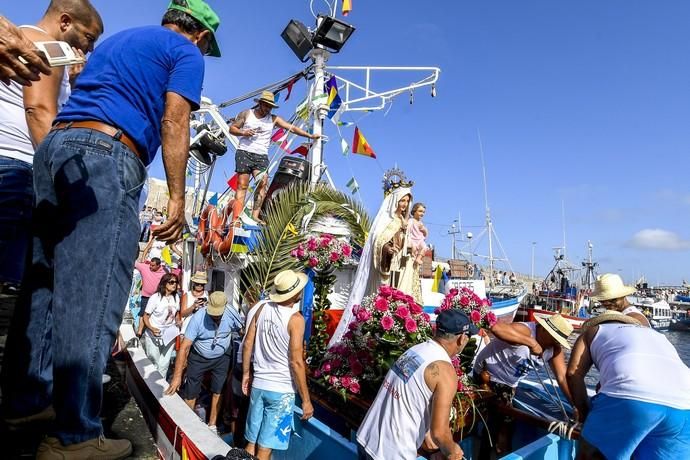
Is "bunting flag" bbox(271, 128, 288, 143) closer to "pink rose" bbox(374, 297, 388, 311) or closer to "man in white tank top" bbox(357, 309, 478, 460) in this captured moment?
"pink rose" bbox(374, 297, 388, 311)

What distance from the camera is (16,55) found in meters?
1.12

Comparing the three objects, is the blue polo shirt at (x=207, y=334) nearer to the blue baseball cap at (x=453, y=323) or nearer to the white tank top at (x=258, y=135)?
the blue baseball cap at (x=453, y=323)

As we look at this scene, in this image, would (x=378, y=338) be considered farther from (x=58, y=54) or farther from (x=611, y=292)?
(x=58, y=54)

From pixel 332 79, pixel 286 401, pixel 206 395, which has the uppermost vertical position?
pixel 332 79

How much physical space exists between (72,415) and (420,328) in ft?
10.0

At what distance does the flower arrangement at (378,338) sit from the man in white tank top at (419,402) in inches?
30.3

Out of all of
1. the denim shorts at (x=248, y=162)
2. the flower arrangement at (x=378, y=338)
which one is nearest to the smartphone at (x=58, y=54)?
the flower arrangement at (x=378, y=338)

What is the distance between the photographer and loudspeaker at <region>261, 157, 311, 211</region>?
7902mm

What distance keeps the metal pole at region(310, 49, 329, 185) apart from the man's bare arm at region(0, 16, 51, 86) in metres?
7.03

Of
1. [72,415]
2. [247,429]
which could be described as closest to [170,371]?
[247,429]

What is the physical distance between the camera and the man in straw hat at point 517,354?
13.6 feet

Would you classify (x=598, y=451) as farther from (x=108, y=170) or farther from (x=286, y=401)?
(x=108, y=170)

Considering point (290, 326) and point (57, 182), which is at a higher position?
point (57, 182)

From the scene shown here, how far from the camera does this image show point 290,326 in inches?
149
